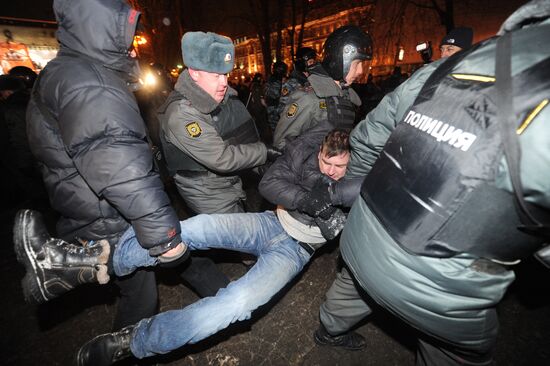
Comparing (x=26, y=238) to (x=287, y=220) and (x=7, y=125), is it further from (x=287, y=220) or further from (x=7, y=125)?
(x=7, y=125)

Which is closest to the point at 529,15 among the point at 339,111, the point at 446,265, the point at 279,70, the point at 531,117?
the point at 531,117

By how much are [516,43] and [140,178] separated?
1762 mm

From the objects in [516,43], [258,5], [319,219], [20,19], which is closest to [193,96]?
[319,219]

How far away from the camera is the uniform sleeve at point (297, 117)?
2.78m

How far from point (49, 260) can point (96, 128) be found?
0.90m

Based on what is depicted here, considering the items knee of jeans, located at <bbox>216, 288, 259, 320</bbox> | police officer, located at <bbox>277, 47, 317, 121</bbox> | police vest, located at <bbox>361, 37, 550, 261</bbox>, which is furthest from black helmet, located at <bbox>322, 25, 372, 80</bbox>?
knee of jeans, located at <bbox>216, 288, 259, 320</bbox>

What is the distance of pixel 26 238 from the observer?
5.28 feet

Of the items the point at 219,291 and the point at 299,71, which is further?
the point at 299,71

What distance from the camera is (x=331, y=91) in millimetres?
2805

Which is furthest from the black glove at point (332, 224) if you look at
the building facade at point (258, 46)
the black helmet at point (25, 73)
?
the building facade at point (258, 46)

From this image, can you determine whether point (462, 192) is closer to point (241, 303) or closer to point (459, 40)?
point (241, 303)

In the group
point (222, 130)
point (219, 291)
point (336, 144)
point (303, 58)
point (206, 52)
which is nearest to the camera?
point (219, 291)

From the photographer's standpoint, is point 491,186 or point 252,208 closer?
point 491,186

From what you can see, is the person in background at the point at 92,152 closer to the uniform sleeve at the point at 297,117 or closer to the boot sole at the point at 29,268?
the boot sole at the point at 29,268
